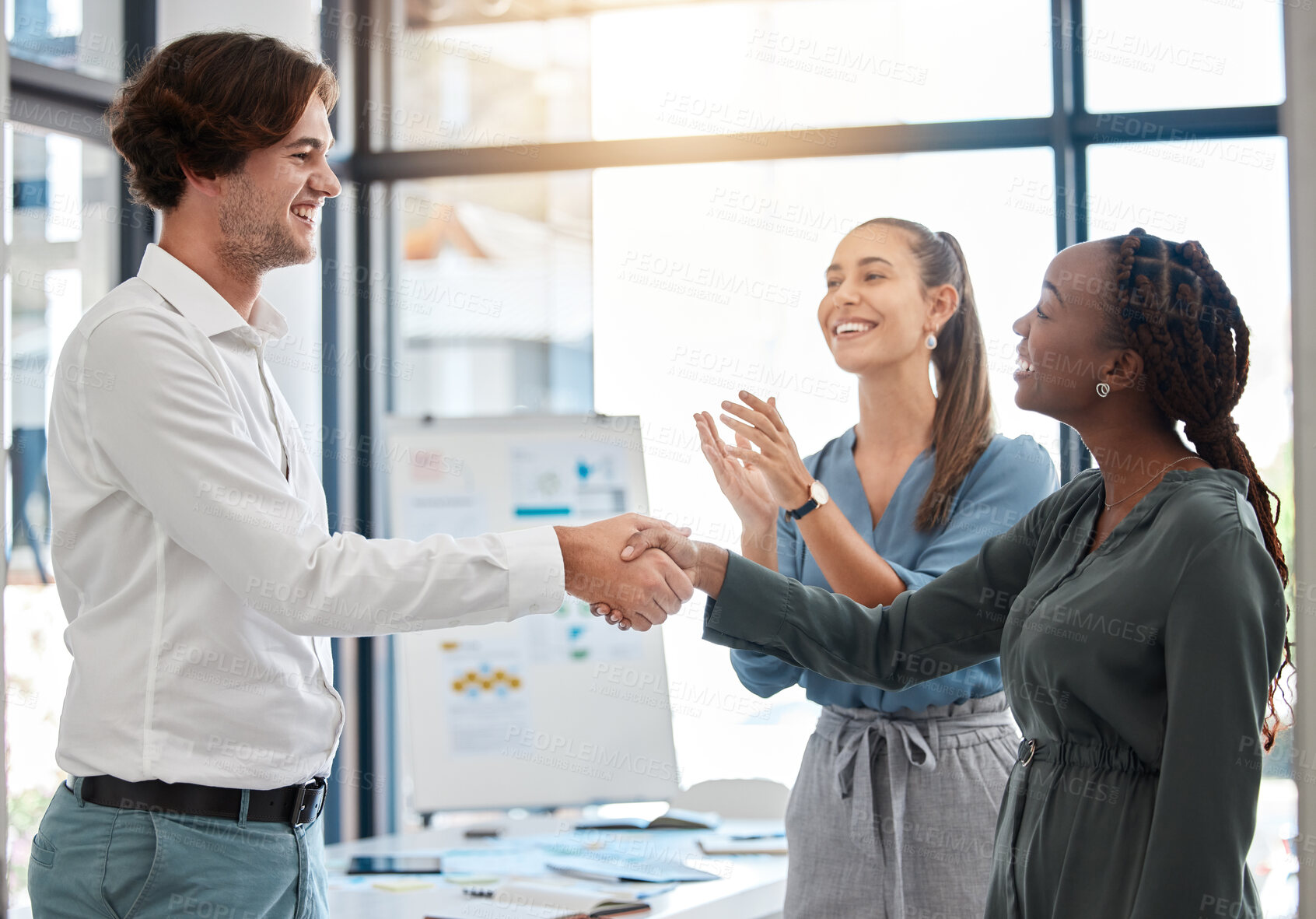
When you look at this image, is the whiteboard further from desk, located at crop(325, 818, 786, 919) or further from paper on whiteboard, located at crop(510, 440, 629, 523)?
desk, located at crop(325, 818, 786, 919)

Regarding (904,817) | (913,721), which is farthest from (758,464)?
(904,817)

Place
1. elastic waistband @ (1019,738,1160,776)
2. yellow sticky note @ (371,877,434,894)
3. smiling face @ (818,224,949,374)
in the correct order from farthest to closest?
yellow sticky note @ (371,877,434,894) → smiling face @ (818,224,949,374) → elastic waistband @ (1019,738,1160,776)

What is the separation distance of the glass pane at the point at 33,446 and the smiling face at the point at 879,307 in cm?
196

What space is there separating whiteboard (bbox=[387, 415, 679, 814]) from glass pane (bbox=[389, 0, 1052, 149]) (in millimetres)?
1166

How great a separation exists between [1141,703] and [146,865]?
1.22 meters

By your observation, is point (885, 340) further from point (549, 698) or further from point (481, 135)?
point (481, 135)

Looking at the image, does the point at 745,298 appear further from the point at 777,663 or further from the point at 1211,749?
the point at 1211,749

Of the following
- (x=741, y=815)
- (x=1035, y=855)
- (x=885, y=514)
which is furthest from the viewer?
(x=741, y=815)

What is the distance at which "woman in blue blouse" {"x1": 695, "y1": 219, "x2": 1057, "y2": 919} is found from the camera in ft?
6.63

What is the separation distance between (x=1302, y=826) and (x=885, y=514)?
168 centimetres

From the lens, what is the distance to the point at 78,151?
125 inches

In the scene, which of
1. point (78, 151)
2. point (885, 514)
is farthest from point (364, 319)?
point (885, 514)

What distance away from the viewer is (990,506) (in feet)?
6.95

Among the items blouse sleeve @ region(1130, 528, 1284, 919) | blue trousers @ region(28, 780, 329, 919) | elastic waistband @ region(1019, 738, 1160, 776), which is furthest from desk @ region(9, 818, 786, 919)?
blouse sleeve @ region(1130, 528, 1284, 919)
